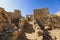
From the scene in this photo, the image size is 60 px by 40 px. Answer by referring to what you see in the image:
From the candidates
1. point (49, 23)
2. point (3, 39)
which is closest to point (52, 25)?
point (49, 23)

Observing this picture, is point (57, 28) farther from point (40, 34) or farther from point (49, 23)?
point (40, 34)

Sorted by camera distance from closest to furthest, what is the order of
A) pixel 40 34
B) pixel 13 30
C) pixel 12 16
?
1. pixel 13 30
2. pixel 40 34
3. pixel 12 16

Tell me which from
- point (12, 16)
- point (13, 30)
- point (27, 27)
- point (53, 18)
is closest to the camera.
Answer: point (13, 30)

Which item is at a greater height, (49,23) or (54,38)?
(49,23)

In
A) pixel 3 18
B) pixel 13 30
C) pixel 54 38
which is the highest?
pixel 3 18

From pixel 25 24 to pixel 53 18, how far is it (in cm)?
599

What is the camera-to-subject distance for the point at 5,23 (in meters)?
18.8

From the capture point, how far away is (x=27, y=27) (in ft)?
88.6

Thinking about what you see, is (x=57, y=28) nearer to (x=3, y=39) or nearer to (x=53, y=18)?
(x=53, y=18)

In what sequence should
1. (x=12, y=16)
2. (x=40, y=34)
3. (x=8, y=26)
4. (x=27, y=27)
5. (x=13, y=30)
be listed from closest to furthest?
(x=13, y=30), (x=8, y=26), (x=40, y=34), (x=27, y=27), (x=12, y=16)

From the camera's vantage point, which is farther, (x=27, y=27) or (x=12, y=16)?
(x=12, y=16)

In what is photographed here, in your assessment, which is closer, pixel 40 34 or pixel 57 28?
pixel 40 34

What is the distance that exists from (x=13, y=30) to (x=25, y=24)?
1143cm

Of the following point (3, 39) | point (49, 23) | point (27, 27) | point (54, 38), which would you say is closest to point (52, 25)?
point (49, 23)
